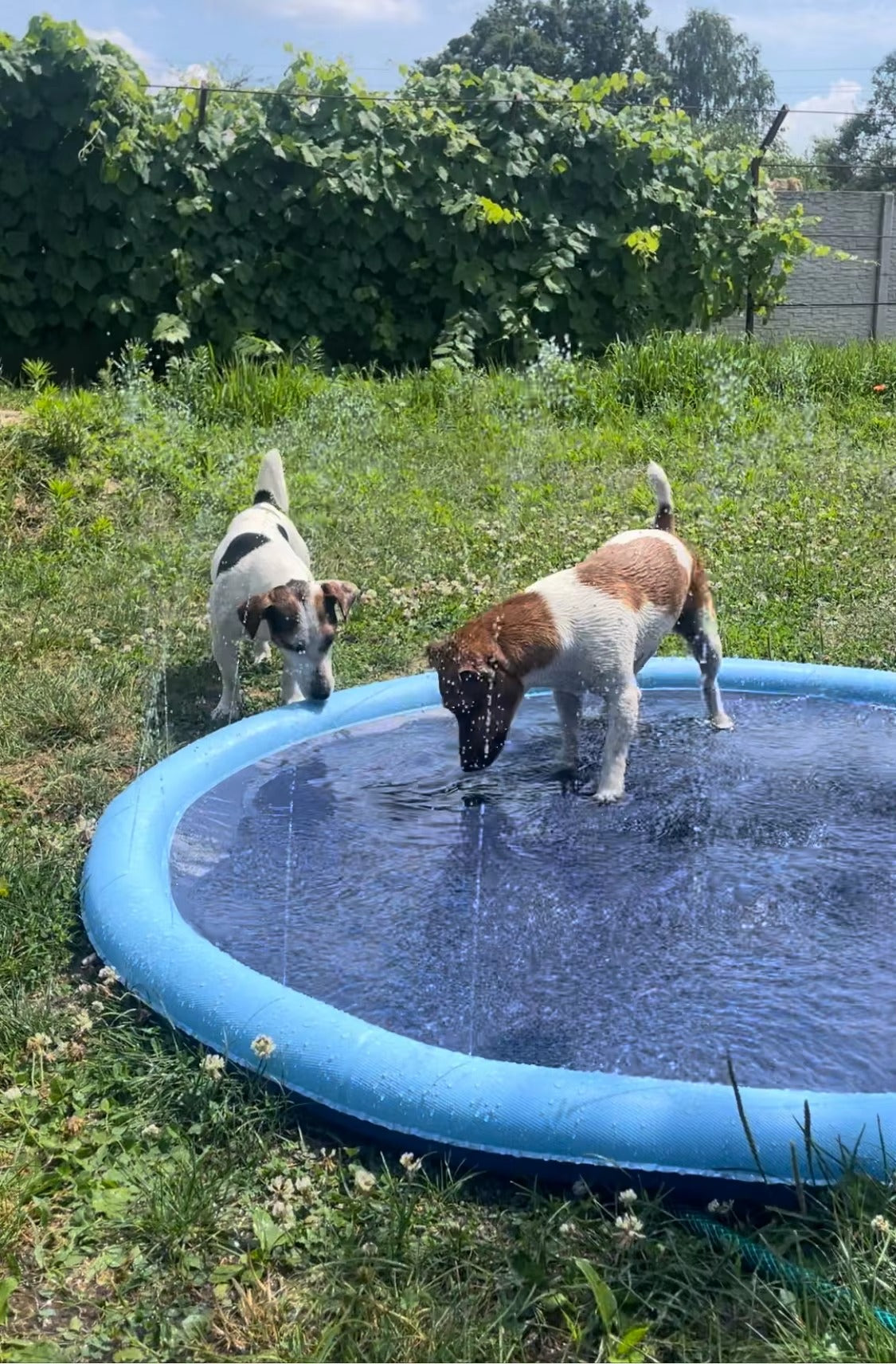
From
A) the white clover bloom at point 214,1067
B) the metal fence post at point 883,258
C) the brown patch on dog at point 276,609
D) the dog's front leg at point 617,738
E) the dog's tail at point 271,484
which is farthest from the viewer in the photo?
the metal fence post at point 883,258

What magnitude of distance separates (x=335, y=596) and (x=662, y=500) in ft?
4.71

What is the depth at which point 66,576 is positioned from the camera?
712cm

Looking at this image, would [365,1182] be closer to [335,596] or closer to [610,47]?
[335,596]

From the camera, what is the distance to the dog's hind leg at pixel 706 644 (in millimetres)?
5426

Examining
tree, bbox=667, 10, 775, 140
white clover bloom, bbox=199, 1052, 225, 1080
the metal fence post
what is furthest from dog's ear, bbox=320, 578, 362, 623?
tree, bbox=667, 10, 775, 140

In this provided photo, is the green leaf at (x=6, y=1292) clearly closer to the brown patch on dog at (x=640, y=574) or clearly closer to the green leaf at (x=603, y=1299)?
the green leaf at (x=603, y=1299)

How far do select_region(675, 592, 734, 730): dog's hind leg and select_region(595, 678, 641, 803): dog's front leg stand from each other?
748 mm

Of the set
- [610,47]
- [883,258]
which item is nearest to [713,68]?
[610,47]

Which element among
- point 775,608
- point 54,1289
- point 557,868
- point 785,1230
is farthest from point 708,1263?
point 775,608

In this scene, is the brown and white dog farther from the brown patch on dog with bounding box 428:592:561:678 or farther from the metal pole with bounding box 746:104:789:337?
the metal pole with bounding box 746:104:789:337

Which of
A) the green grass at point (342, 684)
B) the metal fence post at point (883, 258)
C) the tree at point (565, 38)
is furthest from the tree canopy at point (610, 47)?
the green grass at point (342, 684)

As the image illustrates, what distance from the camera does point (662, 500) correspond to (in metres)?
5.63

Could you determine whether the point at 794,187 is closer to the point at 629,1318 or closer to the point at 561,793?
the point at 561,793

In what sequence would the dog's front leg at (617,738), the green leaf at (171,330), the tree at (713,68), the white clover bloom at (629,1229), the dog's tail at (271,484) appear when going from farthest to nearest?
the tree at (713,68)
the green leaf at (171,330)
the dog's tail at (271,484)
the dog's front leg at (617,738)
the white clover bloom at (629,1229)
